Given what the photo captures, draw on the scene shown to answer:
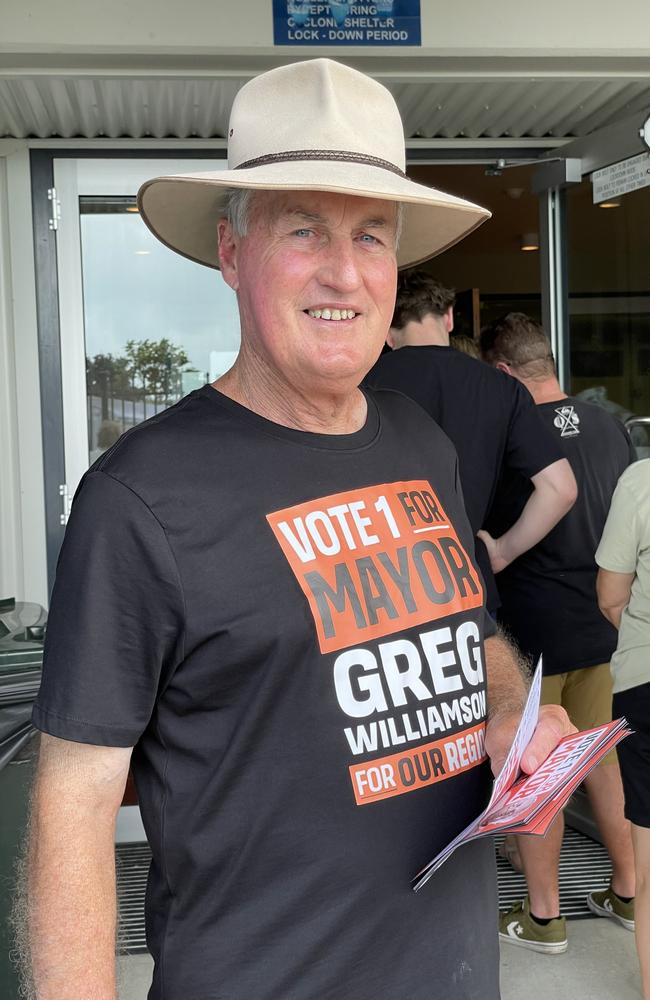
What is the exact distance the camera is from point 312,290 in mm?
1400

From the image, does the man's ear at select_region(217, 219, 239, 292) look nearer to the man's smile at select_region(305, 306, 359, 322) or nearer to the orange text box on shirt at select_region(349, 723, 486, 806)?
the man's smile at select_region(305, 306, 359, 322)

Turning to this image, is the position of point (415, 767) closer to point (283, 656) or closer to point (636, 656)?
point (283, 656)

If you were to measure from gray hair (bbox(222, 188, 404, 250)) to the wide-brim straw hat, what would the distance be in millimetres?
29

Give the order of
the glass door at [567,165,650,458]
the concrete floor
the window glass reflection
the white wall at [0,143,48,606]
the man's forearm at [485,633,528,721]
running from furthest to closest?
the window glass reflection → the white wall at [0,143,48,606] → the glass door at [567,165,650,458] → the concrete floor → the man's forearm at [485,633,528,721]

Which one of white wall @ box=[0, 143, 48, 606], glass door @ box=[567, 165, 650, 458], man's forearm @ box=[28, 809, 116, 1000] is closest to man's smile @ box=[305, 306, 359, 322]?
man's forearm @ box=[28, 809, 116, 1000]

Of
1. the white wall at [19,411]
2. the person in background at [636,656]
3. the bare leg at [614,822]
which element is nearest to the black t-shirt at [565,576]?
the bare leg at [614,822]

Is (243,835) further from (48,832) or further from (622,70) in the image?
(622,70)

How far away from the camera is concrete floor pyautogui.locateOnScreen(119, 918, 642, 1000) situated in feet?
10.9

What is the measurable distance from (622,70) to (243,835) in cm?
378

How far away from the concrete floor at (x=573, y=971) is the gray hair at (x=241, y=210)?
2640 millimetres

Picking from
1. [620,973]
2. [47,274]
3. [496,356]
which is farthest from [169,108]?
[620,973]

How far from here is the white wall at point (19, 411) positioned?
4.84m

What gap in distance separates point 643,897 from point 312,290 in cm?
229

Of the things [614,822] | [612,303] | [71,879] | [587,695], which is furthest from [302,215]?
[612,303]
